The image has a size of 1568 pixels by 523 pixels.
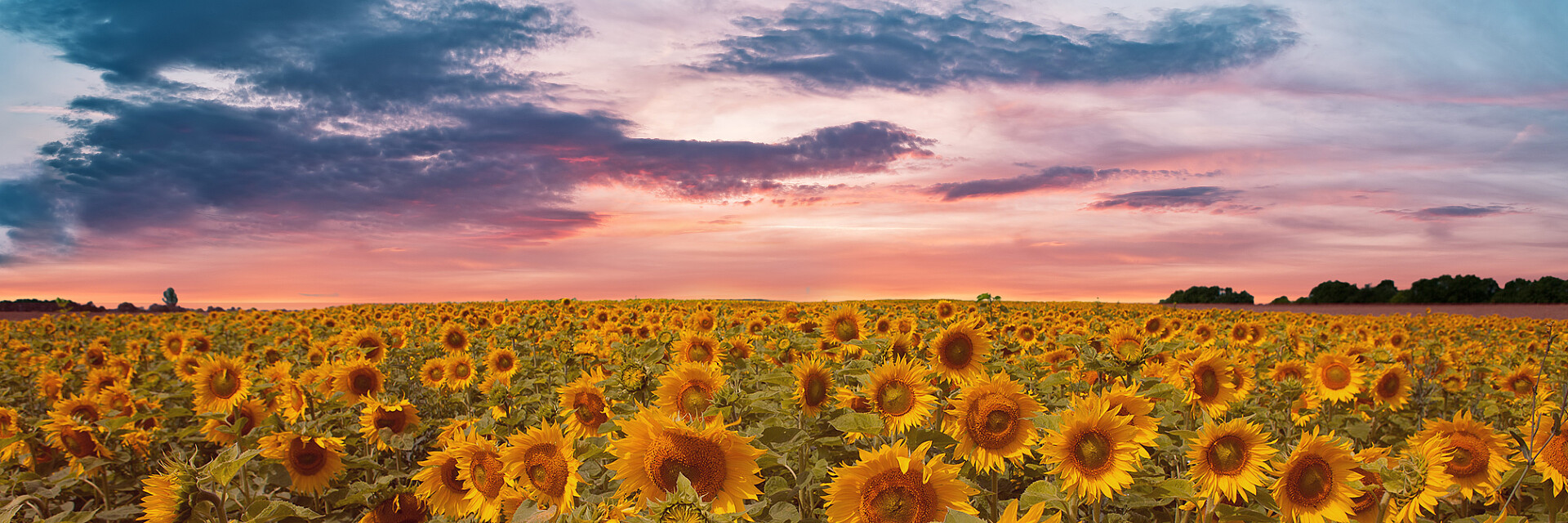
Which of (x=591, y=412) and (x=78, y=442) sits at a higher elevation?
(x=591, y=412)

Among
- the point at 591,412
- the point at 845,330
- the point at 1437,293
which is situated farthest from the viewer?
the point at 1437,293

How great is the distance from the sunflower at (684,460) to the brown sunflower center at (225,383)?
7548 mm

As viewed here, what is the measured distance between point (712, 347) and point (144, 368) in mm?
11363

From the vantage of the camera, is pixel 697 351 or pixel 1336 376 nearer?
pixel 697 351

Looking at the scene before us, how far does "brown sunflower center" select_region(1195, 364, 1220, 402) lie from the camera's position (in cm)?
628

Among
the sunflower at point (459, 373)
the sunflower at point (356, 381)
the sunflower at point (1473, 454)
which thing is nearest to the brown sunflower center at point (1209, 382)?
the sunflower at point (1473, 454)

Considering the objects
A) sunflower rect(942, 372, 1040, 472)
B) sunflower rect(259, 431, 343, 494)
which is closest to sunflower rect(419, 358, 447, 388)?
sunflower rect(259, 431, 343, 494)

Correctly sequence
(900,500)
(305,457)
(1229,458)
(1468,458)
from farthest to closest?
(305,457) → (1468,458) → (1229,458) → (900,500)

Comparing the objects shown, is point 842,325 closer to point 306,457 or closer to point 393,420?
point 393,420

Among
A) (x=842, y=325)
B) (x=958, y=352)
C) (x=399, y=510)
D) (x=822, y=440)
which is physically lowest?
(x=399, y=510)

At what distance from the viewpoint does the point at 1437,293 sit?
5975 cm


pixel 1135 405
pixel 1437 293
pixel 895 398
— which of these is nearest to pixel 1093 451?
pixel 1135 405

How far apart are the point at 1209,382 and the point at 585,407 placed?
533 centimetres

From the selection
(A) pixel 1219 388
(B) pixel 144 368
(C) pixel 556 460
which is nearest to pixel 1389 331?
(A) pixel 1219 388
